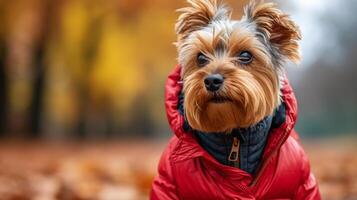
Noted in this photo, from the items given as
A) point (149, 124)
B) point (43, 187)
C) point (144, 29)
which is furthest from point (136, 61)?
point (43, 187)

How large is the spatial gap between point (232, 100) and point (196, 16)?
0.98 meters

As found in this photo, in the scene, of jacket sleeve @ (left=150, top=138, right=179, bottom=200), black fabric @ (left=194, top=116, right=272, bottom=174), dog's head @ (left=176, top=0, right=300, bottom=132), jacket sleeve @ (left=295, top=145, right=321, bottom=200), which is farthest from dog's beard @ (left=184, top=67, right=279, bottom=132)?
jacket sleeve @ (left=295, top=145, right=321, bottom=200)

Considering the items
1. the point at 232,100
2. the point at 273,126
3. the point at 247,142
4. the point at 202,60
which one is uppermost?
→ the point at 202,60

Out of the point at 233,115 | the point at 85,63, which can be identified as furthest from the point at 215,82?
the point at 85,63

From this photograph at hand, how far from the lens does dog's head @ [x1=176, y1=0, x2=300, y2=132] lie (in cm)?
572

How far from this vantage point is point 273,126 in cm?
623

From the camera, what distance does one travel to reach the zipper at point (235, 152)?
617 centimetres

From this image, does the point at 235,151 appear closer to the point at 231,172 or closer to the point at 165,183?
the point at 231,172

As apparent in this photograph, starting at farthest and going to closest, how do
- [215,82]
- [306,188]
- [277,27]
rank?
1. [306,188]
2. [277,27]
3. [215,82]

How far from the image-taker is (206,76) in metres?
5.73

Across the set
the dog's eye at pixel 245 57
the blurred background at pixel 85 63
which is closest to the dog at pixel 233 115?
the dog's eye at pixel 245 57

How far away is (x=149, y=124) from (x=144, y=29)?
13.0 meters

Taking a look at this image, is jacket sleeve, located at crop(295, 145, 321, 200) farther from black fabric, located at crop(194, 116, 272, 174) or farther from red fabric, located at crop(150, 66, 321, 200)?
black fabric, located at crop(194, 116, 272, 174)

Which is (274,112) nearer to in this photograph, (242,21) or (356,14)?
(242,21)
